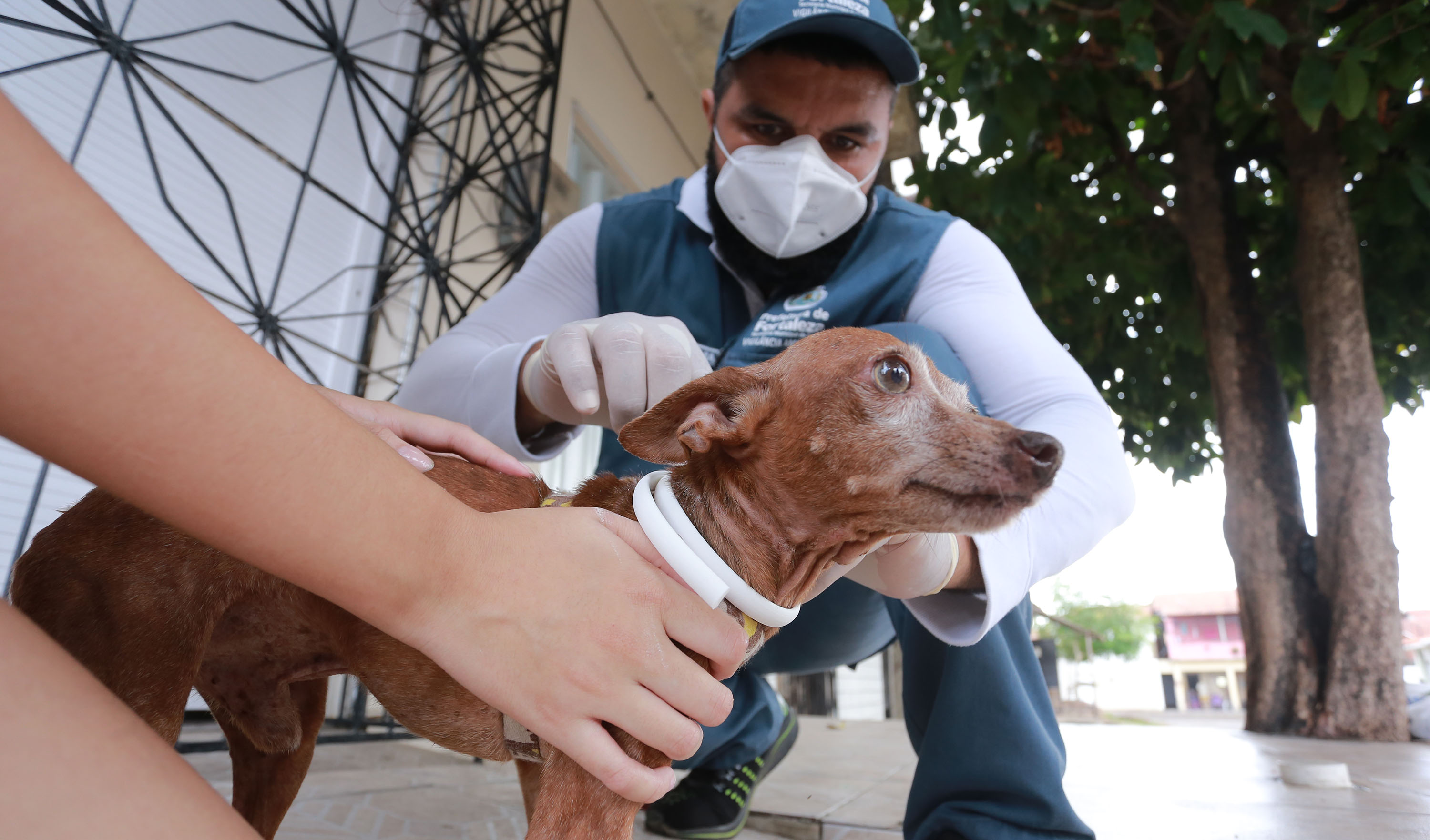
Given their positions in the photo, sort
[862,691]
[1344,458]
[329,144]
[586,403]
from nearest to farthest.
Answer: [586,403] < [329,144] < [1344,458] < [862,691]

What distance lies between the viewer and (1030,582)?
4.84ft

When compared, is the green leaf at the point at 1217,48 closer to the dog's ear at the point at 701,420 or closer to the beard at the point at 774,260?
the beard at the point at 774,260

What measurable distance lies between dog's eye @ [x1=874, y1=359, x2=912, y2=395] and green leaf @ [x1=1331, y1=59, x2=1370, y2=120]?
11.0 ft

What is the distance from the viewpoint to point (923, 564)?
51.9 inches

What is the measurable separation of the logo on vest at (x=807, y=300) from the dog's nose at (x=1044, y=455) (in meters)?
0.95

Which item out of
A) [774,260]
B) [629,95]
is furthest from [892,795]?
[629,95]

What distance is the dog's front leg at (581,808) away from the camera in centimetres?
101

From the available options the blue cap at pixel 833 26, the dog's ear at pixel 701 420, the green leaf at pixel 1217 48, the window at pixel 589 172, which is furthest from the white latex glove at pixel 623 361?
the window at pixel 589 172

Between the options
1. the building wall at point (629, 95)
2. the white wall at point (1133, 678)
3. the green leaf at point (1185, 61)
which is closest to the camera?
the green leaf at point (1185, 61)

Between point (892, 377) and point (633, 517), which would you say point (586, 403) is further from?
point (892, 377)

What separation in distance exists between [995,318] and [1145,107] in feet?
14.7

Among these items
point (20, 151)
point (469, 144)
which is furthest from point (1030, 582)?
point (469, 144)

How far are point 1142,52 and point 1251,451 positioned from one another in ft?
9.34

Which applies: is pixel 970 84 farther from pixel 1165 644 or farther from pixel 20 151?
pixel 1165 644
